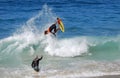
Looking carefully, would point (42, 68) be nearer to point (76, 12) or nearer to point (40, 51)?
point (40, 51)

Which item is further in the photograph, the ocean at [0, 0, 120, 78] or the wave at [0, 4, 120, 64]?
the wave at [0, 4, 120, 64]

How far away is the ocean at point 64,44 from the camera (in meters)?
20.9

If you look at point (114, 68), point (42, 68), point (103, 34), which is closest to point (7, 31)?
point (103, 34)

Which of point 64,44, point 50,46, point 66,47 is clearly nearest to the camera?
point 50,46

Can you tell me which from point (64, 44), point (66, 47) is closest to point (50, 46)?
point (66, 47)

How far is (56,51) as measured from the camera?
25141 millimetres

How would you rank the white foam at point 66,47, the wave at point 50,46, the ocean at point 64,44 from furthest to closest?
1. the white foam at point 66,47
2. the wave at point 50,46
3. the ocean at point 64,44

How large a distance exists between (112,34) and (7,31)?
877 centimetres

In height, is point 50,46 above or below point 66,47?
above

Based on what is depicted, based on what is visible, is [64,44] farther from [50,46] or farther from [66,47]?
→ [50,46]

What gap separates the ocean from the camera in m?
20.9

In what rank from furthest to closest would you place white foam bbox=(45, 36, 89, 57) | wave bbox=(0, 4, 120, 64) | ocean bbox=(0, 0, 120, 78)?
white foam bbox=(45, 36, 89, 57)
wave bbox=(0, 4, 120, 64)
ocean bbox=(0, 0, 120, 78)

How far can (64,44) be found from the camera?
88.0 feet

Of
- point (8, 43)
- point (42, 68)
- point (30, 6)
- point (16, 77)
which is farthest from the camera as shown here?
point (30, 6)
